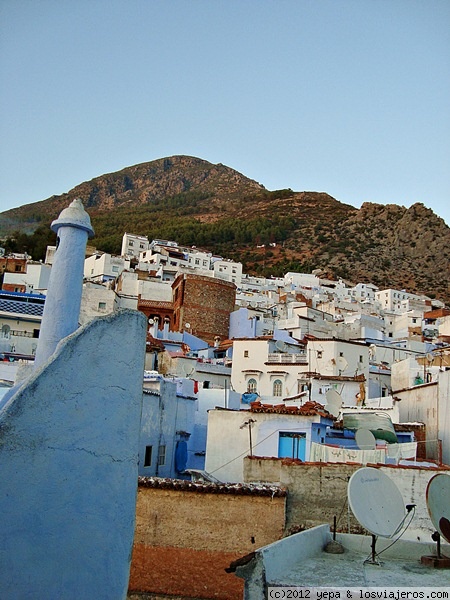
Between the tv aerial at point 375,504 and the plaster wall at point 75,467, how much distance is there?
144 inches

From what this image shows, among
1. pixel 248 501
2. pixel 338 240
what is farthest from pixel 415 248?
pixel 248 501

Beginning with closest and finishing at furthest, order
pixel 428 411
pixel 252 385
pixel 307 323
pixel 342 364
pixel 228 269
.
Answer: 1. pixel 428 411
2. pixel 342 364
3. pixel 252 385
4. pixel 307 323
5. pixel 228 269

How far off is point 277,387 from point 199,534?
868 inches

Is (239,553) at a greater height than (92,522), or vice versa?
(92,522)

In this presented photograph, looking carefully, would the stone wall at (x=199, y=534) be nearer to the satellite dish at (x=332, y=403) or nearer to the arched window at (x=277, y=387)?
the satellite dish at (x=332, y=403)

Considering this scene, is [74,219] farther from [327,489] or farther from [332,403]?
[332,403]

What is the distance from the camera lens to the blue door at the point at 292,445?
17.6 meters

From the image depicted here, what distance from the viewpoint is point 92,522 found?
5.50 meters

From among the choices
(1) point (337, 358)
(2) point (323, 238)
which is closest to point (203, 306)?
(1) point (337, 358)

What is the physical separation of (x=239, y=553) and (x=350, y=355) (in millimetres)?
24650

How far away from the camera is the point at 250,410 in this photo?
1802cm

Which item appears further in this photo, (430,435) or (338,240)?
(338,240)

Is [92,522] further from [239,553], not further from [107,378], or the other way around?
[239,553]

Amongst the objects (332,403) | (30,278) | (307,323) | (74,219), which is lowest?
(332,403)
